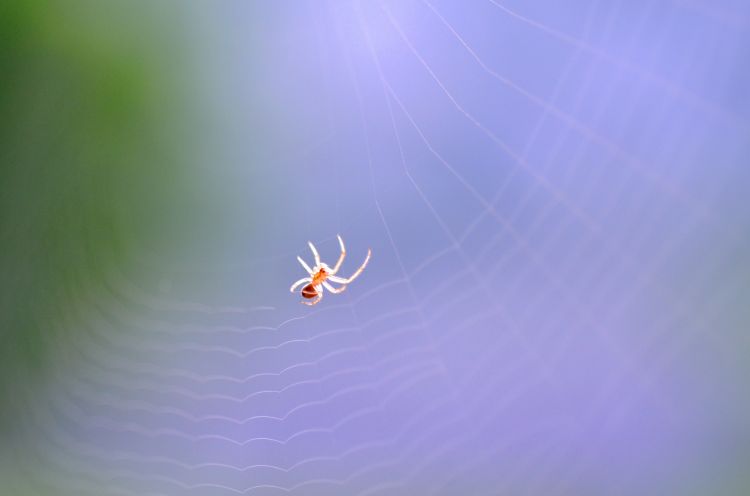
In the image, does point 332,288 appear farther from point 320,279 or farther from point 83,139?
point 83,139

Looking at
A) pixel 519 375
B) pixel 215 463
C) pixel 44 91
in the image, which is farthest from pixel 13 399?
pixel 519 375

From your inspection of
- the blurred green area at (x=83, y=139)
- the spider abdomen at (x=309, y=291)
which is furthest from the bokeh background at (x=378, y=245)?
the spider abdomen at (x=309, y=291)

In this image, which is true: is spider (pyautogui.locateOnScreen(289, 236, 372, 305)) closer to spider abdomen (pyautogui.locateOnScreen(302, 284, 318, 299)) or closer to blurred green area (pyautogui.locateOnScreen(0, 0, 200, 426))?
spider abdomen (pyautogui.locateOnScreen(302, 284, 318, 299))

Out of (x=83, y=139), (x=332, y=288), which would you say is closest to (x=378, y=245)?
(x=332, y=288)

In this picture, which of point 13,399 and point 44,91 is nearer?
point 13,399

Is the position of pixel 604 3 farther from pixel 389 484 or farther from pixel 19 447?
pixel 19 447

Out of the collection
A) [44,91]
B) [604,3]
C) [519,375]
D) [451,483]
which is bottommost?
[451,483]

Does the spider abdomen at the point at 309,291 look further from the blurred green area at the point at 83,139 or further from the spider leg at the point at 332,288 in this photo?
the blurred green area at the point at 83,139
